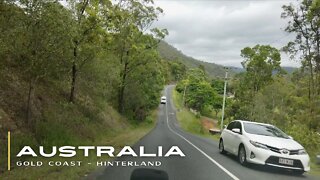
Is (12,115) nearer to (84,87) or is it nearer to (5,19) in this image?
(5,19)

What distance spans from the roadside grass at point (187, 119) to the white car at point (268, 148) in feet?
136

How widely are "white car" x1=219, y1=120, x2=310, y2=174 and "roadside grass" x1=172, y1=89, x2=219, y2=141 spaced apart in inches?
1632

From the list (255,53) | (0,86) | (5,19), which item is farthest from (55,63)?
(255,53)

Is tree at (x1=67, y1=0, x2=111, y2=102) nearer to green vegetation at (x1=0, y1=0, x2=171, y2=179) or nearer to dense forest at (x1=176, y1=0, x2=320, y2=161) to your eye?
green vegetation at (x1=0, y1=0, x2=171, y2=179)

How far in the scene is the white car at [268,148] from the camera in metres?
13.4

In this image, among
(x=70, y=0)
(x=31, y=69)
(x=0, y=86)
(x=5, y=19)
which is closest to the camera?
(x=5, y=19)

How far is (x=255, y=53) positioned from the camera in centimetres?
6500

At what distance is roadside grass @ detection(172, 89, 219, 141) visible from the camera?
221 ft

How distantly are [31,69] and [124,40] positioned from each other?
91.2ft

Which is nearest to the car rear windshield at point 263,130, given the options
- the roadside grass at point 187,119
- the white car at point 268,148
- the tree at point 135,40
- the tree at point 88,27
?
the white car at point 268,148

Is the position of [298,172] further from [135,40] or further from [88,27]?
[135,40]

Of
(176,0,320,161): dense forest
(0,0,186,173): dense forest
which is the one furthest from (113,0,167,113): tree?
(176,0,320,161): dense forest

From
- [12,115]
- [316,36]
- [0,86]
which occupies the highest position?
[316,36]

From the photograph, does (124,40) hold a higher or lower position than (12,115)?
higher
